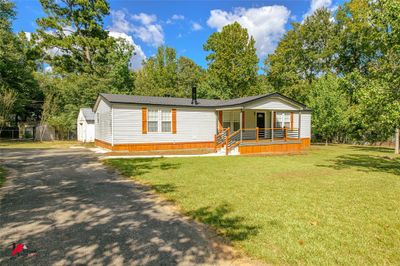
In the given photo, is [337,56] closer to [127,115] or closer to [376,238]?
[127,115]

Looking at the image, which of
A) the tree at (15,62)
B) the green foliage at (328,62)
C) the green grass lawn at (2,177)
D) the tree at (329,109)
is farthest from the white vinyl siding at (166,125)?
the tree at (15,62)

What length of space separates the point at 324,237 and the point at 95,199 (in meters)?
4.39

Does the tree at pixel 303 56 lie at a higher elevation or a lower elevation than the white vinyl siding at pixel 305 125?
higher

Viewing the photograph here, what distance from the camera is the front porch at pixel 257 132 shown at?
46.9 feet

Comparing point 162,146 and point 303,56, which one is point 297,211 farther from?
point 303,56

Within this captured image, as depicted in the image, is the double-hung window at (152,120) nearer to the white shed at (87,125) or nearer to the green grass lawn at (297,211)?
the green grass lawn at (297,211)

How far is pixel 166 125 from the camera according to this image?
48.5ft

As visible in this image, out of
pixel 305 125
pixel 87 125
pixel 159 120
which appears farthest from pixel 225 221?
pixel 87 125

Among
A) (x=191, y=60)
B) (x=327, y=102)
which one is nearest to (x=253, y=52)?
(x=327, y=102)

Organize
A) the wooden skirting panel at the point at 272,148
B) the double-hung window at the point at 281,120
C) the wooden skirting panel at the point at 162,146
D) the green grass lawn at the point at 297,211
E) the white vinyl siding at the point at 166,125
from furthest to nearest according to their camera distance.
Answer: the double-hung window at the point at 281,120 → the wooden skirting panel at the point at 272,148 → the wooden skirting panel at the point at 162,146 → the white vinyl siding at the point at 166,125 → the green grass lawn at the point at 297,211

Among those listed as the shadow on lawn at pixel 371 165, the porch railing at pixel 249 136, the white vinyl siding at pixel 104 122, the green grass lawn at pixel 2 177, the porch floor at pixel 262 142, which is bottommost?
the shadow on lawn at pixel 371 165

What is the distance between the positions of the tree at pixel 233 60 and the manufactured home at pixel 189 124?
12.8m

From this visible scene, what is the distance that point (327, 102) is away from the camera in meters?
20.9

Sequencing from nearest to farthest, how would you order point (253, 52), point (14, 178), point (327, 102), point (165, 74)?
point (14, 178) < point (327, 102) < point (253, 52) < point (165, 74)
